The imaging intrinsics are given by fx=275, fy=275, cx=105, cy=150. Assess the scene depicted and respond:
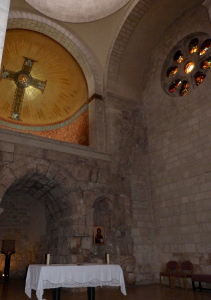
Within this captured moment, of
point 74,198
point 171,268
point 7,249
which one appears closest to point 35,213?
point 7,249

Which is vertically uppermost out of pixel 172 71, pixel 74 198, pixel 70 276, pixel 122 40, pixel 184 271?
pixel 122 40

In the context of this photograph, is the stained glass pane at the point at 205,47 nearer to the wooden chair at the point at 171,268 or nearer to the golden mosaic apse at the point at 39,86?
the golden mosaic apse at the point at 39,86

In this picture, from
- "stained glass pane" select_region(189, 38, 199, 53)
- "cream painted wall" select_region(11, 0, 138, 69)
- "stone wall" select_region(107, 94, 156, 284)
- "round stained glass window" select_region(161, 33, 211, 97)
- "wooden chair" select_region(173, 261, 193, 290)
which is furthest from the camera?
"cream painted wall" select_region(11, 0, 138, 69)

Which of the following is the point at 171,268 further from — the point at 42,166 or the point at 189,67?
the point at 189,67

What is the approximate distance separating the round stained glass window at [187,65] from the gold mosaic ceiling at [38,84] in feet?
10.2

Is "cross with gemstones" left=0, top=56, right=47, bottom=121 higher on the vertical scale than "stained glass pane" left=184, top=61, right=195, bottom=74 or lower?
higher

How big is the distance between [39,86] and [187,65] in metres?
5.49

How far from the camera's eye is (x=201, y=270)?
22.4ft

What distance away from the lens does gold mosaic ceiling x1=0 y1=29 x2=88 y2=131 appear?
9.80 metres

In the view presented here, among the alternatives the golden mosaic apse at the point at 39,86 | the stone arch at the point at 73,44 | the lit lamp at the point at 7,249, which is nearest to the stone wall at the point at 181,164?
the stone arch at the point at 73,44

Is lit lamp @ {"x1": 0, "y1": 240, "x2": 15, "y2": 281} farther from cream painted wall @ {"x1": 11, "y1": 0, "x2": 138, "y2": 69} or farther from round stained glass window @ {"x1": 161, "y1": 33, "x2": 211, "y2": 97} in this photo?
round stained glass window @ {"x1": 161, "y1": 33, "x2": 211, "y2": 97}

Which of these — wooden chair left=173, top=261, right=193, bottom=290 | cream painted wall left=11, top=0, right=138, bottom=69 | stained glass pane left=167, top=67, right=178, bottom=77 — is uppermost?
cream painted wall left=11, top=0, right=138, bottom=69

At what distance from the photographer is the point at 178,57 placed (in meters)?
9.26

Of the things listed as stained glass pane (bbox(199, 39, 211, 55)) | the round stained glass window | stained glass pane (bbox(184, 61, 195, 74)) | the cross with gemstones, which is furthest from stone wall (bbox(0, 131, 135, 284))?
stained glass pane (bbox(199, 39, 211, 55))
